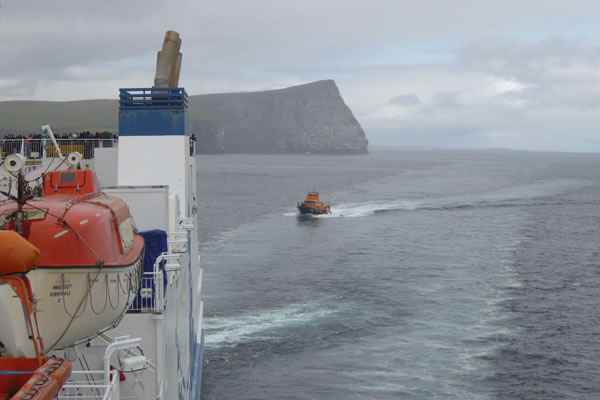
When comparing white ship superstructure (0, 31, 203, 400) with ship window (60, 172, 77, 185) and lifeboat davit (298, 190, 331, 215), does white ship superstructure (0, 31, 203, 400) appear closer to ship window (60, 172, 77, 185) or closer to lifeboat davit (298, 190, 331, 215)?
ship window (60, 172, 77, 185)

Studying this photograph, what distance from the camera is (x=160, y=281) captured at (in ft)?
36.0

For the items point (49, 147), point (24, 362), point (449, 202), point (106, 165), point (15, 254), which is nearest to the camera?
point (15, 254)

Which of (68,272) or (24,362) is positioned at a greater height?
(68,272)

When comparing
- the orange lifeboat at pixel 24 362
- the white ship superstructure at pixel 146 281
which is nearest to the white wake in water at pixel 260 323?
the white ship superstructure at pixel 146 281

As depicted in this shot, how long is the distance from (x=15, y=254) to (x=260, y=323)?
97.2ft

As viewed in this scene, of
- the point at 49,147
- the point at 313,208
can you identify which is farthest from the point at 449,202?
the point at 49,147

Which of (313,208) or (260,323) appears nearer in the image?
(260,323)

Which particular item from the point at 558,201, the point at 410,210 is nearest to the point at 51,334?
the point at 410,210

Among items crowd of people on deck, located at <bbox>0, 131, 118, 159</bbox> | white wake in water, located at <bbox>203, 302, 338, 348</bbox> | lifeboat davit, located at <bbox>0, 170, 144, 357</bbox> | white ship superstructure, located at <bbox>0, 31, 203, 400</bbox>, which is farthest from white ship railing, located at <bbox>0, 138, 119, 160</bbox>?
lifeboat davit, located at <bbox>0, 170, 144, 357</bbox>

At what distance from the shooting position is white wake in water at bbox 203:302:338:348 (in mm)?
33062

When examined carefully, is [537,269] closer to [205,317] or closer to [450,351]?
[450,351]

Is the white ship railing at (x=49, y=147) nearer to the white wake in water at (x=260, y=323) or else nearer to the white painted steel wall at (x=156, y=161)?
the white painted steel wall at (x=156, y=161)

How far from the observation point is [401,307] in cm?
3881

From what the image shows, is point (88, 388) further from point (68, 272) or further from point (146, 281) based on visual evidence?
point (146, 281)
